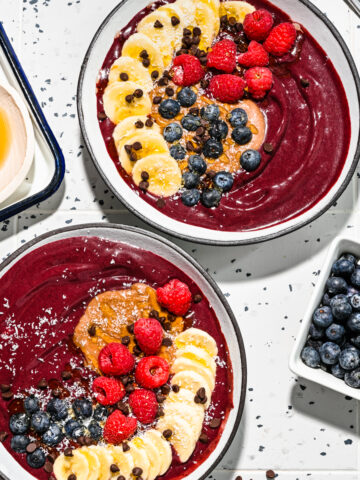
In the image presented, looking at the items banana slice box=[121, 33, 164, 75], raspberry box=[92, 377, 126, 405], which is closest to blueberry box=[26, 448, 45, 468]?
raspberry box=[92, 377, 126, 405]

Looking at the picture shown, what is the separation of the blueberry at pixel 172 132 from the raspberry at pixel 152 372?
2.36ft

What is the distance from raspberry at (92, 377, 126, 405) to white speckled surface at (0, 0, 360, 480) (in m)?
0.48

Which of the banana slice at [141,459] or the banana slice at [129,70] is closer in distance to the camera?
the banana slice at [141,459]

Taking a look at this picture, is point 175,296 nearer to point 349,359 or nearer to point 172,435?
point 172,435

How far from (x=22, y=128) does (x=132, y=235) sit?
20.7 inches

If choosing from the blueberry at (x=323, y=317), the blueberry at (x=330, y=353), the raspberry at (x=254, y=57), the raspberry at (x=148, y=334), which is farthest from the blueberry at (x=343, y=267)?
the raspberry at (x=254, y=57)

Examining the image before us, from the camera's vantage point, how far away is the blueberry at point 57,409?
94.2 inches

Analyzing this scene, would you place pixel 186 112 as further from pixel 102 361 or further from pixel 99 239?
pixel 102 361

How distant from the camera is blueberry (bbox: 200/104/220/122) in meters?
2.48

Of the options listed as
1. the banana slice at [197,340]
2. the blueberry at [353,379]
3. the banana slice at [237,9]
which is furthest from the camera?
the banana slice at [237,9]

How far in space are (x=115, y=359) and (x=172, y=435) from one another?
12.2 inches

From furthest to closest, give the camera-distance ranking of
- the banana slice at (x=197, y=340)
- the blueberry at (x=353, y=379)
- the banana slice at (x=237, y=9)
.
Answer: the banana slice at (x=237, y=9)
the banana slice at (x=197, y=340)
the blueberry at (x=353, y=379)

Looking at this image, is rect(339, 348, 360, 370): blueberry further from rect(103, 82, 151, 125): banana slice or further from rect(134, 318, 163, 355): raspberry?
rect(103, 82, 151, 125): banana slice

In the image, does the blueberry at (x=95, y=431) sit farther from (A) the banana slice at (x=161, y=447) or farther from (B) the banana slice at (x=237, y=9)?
(B) the banana slice at (x=237, y=9)
